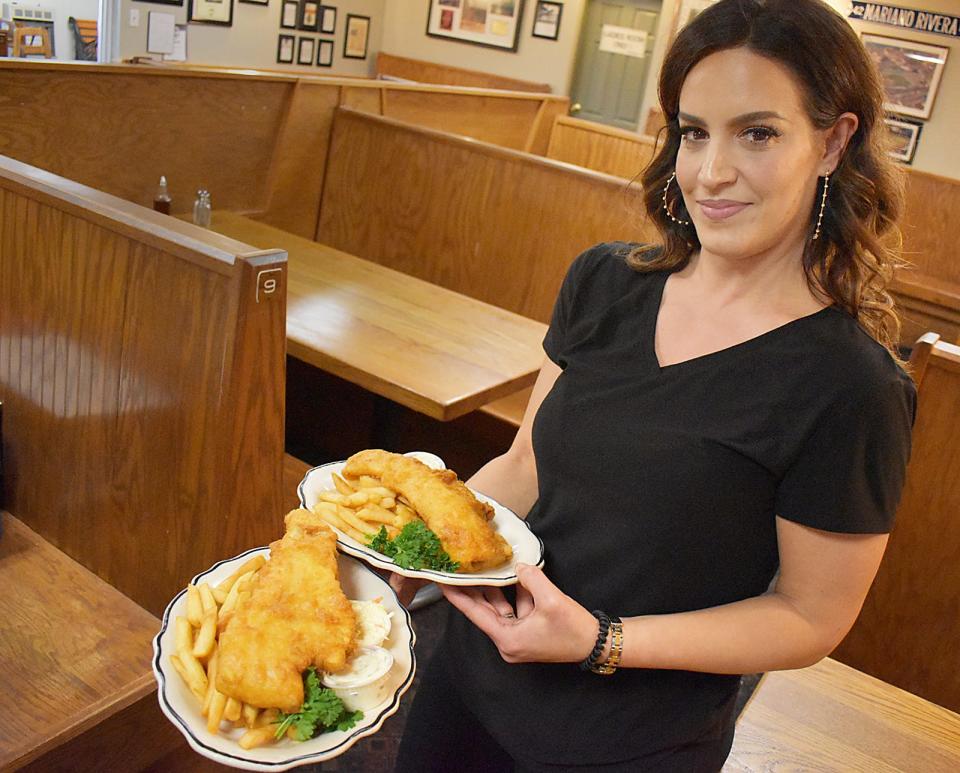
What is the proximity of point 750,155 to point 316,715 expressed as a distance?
90 cm

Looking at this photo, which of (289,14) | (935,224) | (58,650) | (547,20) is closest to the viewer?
(58,650)

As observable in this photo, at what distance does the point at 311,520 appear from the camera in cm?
149

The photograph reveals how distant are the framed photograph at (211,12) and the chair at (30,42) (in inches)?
56.7

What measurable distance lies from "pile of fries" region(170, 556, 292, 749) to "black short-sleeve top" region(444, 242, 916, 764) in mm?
398

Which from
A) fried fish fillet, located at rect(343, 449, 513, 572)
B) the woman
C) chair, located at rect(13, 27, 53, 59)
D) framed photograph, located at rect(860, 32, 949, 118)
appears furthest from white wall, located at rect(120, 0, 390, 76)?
the woman

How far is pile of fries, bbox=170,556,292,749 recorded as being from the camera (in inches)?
46.1

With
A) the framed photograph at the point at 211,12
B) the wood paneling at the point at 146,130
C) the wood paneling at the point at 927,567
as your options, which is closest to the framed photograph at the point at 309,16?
the framed photograph at the point at 211,12

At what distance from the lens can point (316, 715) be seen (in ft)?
3.95

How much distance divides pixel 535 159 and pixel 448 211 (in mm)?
549

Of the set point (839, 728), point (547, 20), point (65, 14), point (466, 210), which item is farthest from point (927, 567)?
point (547, 20)

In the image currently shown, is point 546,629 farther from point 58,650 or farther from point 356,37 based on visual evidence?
point 356,37

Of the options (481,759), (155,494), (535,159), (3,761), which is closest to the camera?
(481,759)

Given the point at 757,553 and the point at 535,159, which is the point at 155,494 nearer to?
the point at 757,553

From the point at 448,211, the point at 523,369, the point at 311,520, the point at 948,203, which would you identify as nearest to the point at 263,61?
the point at 448,211
